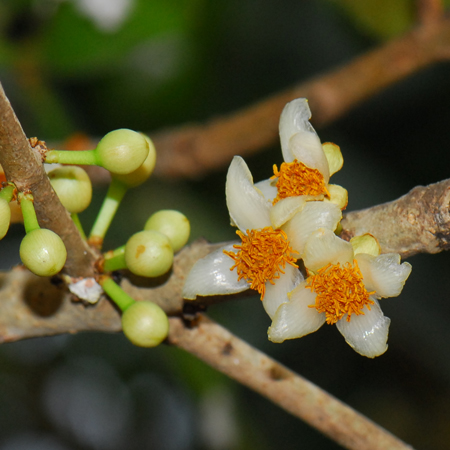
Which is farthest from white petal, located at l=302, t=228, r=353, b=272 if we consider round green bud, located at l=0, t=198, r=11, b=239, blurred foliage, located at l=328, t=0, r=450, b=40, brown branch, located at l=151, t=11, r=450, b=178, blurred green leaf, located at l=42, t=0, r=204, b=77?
blurred green leaf, located at l=42, t=0, r=204, b=77

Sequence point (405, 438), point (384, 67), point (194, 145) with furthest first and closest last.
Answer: point (405, 438) → point (194, 145) → point (384, 67)

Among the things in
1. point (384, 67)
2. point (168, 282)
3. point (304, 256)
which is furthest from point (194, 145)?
point (304, 256)

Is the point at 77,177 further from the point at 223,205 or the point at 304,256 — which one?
the point at 223,205

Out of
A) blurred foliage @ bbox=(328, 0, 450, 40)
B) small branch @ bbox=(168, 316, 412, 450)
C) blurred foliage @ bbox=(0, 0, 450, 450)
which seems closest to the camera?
small branch @ bbox=(168, 316, 412, 450)

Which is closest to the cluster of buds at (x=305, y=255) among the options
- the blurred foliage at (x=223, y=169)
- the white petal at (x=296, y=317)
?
the white petal at (x=296, y=317)

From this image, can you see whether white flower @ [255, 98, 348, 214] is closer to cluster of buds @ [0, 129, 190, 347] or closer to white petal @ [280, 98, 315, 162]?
white petal @ [280, 98, 315, 162]

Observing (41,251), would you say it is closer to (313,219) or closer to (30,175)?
(30,175)
